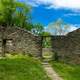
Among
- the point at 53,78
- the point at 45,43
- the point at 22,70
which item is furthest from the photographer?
the point at 45,43

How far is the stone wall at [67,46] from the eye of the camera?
1421 inches

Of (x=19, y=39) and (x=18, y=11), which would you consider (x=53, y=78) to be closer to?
(x=19, y=39)

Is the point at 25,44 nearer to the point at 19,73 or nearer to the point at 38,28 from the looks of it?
the point at 19,73

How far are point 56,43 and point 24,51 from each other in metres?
3.40

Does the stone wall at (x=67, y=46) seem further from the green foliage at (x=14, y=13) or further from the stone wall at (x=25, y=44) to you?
the green foliage at (x=14, y=13)

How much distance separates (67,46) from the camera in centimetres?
3644

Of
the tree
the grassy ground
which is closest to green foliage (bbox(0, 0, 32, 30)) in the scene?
the tree

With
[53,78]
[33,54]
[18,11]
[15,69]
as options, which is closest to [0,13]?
[18,11]

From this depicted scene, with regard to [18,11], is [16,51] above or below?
below

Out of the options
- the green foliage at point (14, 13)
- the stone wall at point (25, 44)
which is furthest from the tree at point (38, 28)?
the stone wall at point (25, 44)

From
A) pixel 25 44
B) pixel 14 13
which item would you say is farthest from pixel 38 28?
pixel 25 44

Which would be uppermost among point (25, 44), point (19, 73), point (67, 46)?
point (25, 44)

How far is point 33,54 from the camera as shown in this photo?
37.4 m

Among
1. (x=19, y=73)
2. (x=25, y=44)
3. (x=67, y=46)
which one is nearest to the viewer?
(x=19, y=73)
